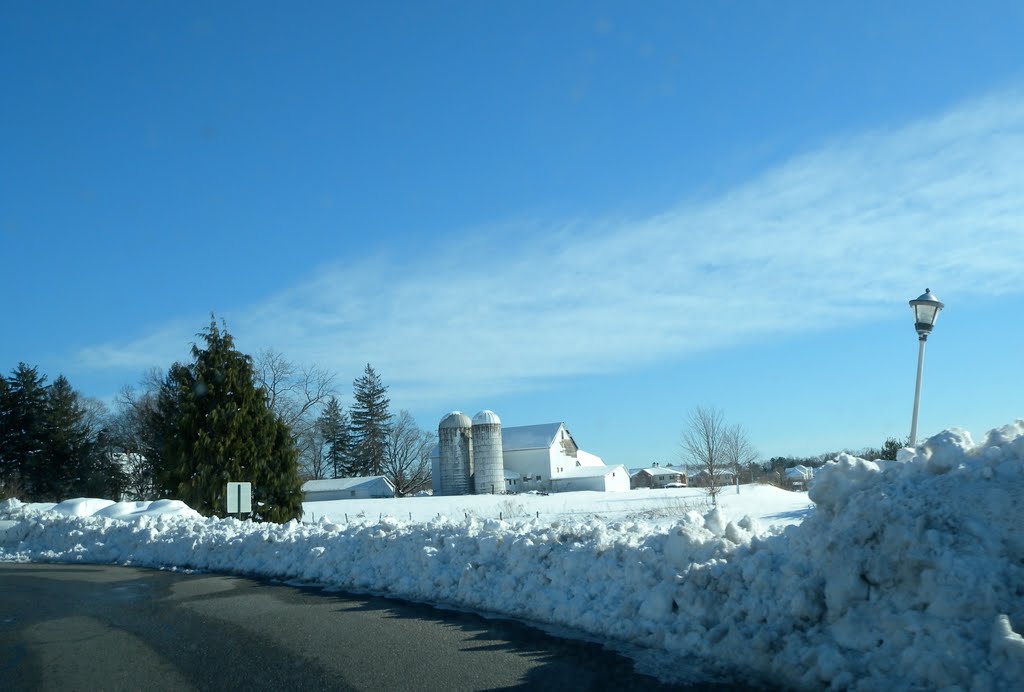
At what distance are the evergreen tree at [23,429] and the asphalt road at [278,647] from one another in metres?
41.7

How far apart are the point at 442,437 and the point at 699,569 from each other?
52.5m

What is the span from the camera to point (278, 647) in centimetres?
744

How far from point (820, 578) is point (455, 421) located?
52694mm

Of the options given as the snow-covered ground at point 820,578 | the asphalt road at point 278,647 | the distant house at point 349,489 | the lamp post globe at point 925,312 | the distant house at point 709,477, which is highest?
the lamp post globe at point 925,312

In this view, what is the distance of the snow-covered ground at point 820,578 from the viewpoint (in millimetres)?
5445

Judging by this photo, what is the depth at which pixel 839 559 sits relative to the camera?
6398 millimetres

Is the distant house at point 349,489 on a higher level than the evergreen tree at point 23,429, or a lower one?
lower

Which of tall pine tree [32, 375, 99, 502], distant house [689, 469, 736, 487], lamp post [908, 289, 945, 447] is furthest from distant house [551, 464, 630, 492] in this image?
lamp post [908, 289, 945, 447]

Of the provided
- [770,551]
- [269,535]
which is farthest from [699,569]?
[269,535]

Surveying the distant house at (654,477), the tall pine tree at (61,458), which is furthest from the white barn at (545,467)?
the distant house at (654,477)

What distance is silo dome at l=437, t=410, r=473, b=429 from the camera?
192 ft

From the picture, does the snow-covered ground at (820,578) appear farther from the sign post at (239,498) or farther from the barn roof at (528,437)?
the barn roof at (528,437)

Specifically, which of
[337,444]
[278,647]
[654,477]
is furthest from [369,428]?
[278,647]

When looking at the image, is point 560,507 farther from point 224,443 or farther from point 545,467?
point 545,467
